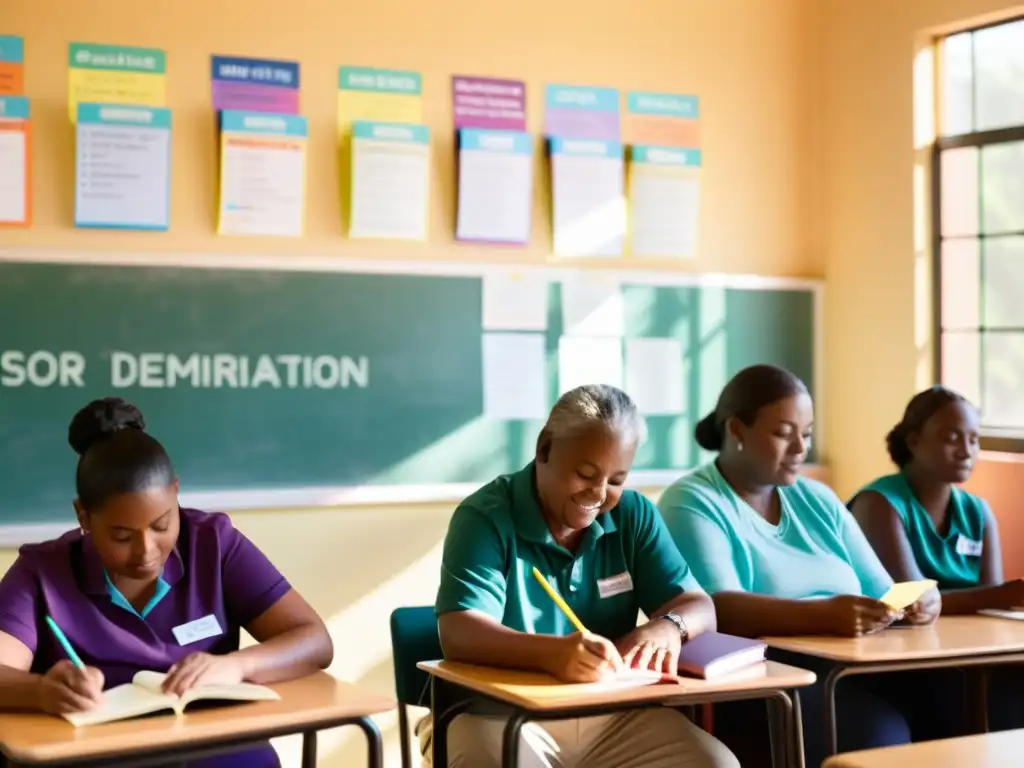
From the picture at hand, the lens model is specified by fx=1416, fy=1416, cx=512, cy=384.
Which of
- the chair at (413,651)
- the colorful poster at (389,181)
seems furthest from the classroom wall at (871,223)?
the chair at (413,651)

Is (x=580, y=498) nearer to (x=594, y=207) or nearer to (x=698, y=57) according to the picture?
(x=594, y=207)

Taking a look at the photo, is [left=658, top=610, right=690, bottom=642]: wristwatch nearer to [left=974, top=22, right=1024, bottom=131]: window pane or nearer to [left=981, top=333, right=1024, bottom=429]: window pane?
[left=981, top=333, right=1024, bottom=429]: window pane

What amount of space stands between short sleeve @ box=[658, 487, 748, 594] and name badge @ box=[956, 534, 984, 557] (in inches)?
33.0

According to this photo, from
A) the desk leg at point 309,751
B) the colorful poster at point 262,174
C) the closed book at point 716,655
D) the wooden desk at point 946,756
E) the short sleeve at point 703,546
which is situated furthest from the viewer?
the colorful poster at point 262,174

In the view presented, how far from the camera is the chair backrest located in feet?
10.7

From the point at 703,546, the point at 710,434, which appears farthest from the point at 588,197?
the point at 703,546

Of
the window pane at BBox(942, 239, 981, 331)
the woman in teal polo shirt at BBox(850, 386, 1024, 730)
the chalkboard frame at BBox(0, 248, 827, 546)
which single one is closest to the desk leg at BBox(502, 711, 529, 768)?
the woman in teal polo shirt at BBox(850, 386, 1024, 730)

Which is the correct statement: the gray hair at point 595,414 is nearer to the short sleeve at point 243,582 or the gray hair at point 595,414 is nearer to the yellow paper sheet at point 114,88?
the short sleeve at point 243,582

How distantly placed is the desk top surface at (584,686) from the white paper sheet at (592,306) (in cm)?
189

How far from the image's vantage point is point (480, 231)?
4.41 m

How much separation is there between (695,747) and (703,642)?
8.3 inches

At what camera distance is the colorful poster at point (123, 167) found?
3.87 m

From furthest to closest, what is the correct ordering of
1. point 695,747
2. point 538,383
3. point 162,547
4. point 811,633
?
1. point 538,383
2. point 811,633
3. point 695,747
4. point 162,547

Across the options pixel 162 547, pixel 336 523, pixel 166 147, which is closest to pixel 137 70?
pixel 166 147
